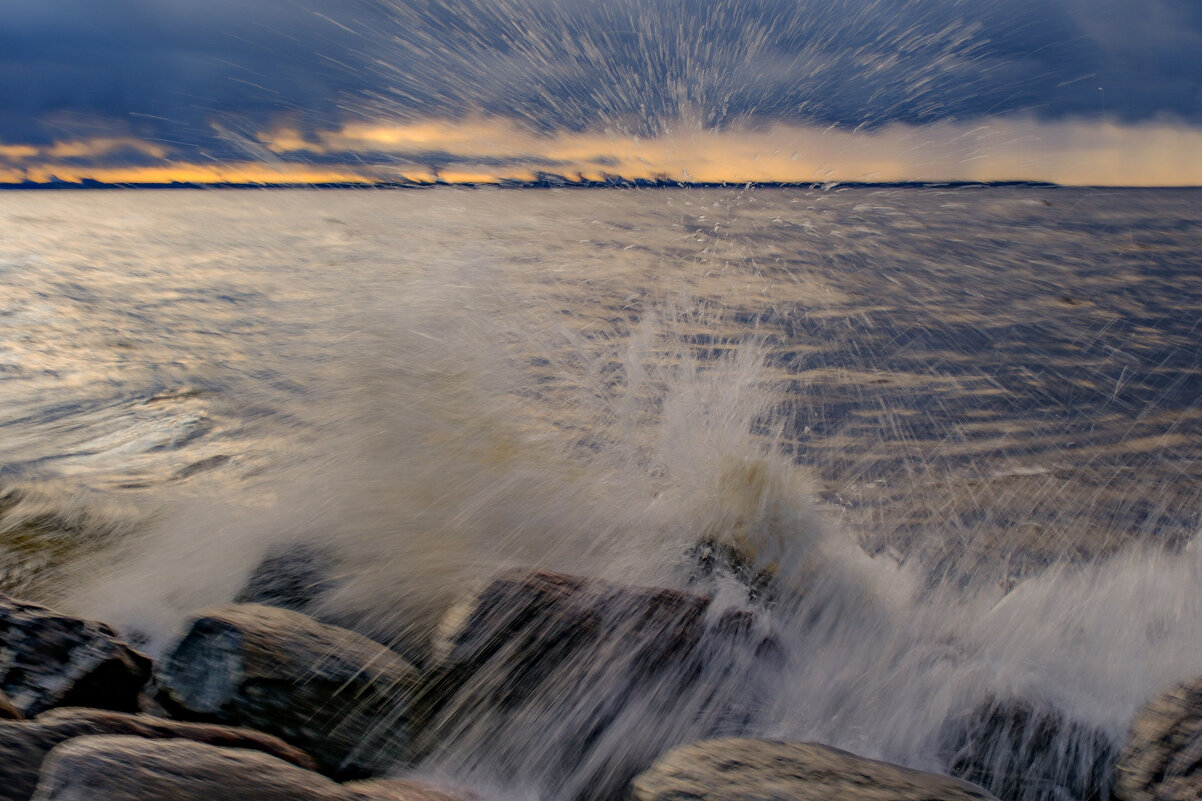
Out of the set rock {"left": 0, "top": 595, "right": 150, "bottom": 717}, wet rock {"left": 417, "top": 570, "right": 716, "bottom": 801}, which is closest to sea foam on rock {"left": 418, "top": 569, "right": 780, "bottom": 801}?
wet rock {"left": 417, "top": 570, "right": 716, "bottom": 801}

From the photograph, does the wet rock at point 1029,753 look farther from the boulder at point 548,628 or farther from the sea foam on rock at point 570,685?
the boulder at point 548,628

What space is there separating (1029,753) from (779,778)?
1051 millimetres

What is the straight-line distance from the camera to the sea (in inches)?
100

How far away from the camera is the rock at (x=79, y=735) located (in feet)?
5.87

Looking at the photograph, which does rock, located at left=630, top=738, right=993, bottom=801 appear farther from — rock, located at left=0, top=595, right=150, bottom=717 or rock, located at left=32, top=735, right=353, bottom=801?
rock, located at left=0, top=595, right=150, bottom=717

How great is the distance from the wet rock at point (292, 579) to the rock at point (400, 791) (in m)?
1.10

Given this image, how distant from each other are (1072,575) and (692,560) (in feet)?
5.94

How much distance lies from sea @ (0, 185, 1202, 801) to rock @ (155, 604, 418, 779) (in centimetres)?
21

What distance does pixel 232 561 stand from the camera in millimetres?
3578

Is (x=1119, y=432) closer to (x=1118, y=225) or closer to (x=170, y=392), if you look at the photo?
(x=170, y=392)

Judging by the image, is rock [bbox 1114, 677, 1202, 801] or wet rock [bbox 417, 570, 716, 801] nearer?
rock [bbox 1114, 677, 1202, 801]

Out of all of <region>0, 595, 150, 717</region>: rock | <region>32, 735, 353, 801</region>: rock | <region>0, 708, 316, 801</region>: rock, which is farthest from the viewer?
<region>0, 595, 150, 717</region>: rock

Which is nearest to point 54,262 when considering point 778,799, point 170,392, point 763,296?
point 170,392

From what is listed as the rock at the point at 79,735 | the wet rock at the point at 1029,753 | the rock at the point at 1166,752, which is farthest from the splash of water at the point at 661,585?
the rock at the point at 79,735
